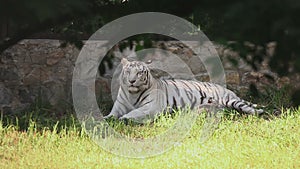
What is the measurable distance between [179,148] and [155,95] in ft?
5.77

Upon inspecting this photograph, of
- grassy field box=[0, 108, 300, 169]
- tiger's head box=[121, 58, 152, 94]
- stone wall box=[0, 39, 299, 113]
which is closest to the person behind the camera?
grassy field box=[0, 108, 300, 169]

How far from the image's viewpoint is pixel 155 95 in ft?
21.6

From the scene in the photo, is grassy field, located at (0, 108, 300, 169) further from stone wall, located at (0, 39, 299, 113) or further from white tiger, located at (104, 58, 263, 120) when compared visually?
stone wall, located at (0, 39, 299, 113)

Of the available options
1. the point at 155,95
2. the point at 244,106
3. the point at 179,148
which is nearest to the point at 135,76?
the point at 155,95

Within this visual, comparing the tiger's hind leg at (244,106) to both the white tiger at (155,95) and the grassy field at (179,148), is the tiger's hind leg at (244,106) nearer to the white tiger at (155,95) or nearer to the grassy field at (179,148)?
the white tiger at (155,95)

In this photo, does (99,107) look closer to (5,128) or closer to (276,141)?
(5,128)

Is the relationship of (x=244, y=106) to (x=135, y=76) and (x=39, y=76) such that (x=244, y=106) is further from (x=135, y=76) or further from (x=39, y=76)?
(x=39, y=76)

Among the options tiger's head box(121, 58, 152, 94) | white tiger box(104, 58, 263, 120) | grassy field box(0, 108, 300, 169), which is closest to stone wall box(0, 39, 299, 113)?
white tiger box(104, 58, 263, 120)

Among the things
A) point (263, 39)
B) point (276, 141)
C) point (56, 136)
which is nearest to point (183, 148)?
point (276, 141)

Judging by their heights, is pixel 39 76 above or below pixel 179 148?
above

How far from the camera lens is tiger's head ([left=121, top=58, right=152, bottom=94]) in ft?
21.0

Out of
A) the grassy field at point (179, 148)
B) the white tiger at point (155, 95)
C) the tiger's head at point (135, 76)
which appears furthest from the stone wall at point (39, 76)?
the grassy field at point (179, 148)

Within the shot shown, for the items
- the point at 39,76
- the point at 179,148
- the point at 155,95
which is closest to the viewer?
the point at 179,148

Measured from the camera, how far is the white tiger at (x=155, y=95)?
6.44m
